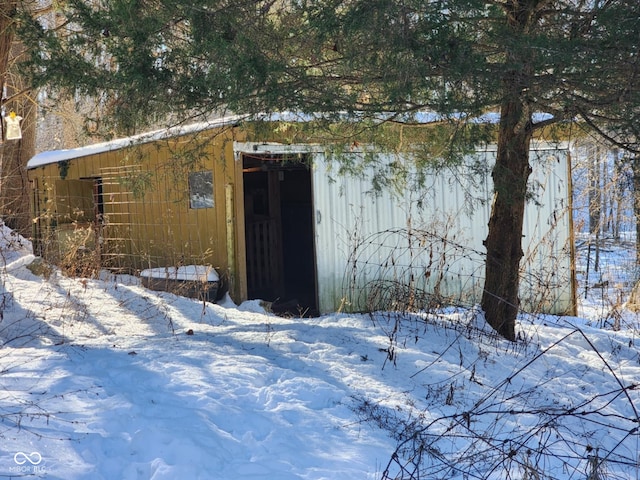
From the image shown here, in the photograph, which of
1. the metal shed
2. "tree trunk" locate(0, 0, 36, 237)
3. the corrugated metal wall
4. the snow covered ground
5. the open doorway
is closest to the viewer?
the snow covered ground

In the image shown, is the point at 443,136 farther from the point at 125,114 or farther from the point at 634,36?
the point at 125,114

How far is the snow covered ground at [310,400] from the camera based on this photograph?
2955 millimetres

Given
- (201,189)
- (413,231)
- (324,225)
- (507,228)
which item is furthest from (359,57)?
(201,189)

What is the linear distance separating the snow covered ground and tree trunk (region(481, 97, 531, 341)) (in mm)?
258

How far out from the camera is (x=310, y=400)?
3764 millimetres

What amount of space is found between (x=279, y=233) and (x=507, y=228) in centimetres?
656

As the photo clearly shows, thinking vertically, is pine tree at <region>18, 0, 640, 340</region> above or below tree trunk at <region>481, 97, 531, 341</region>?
above

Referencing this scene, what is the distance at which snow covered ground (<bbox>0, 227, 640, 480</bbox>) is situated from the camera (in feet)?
9.70

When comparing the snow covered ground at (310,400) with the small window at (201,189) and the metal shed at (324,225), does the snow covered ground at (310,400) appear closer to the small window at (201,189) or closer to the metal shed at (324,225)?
the metal shed at (324,225)

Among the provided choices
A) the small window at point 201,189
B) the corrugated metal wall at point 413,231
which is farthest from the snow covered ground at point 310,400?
the small window at point 201,189

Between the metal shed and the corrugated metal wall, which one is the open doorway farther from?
the corrugated metal wall

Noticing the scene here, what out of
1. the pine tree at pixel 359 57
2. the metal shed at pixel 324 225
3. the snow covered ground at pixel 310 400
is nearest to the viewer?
the snow covered ground at pixel 310 400

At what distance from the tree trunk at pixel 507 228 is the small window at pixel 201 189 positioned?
4.60m

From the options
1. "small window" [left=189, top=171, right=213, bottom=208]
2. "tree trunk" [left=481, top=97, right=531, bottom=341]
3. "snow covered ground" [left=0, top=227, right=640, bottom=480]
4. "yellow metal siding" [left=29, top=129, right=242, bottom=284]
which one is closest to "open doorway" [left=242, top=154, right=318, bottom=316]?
"small window" [left=189, top=171, right=213, bottom=208]
